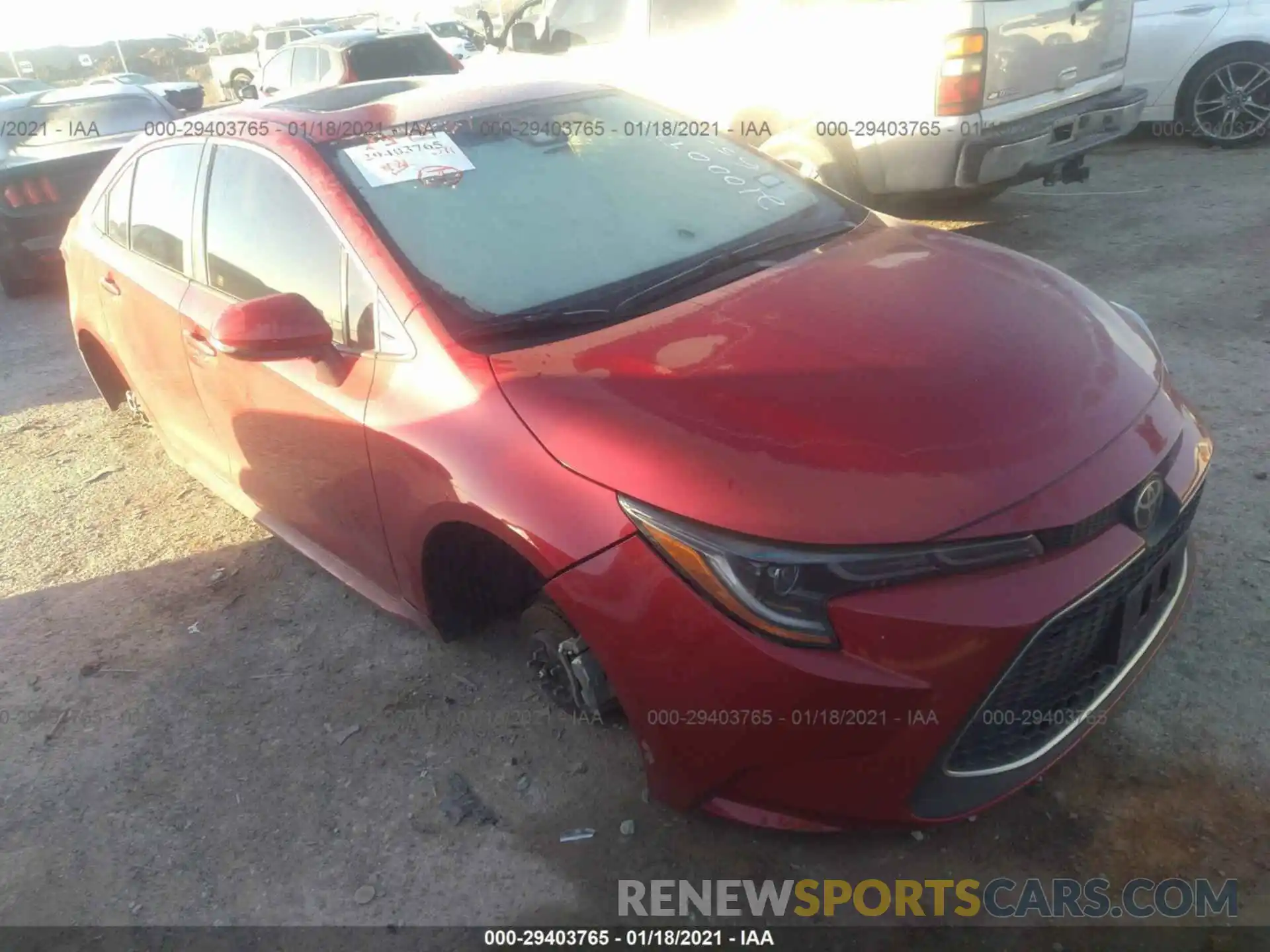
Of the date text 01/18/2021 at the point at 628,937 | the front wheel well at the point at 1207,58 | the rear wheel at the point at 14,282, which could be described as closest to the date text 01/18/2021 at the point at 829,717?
the date text 01/18/2021 at the point at 628,937

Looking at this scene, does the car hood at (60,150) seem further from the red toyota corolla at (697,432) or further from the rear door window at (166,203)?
the red toyota corolla at (697,432)

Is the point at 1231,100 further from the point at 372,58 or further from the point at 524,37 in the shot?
the point at 372,58

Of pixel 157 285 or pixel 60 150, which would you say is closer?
pixel 157 285

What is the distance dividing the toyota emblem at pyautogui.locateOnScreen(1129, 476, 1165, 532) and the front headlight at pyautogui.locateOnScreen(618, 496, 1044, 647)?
0.96 feet

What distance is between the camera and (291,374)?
269cm

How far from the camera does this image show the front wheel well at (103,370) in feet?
13.7

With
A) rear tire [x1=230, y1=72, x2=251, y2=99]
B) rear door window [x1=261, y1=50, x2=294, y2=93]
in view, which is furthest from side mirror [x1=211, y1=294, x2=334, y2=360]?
rear tire [x1=230, y1=72, x2=251, y2=99]

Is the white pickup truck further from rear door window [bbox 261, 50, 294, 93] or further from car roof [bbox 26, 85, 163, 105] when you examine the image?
car roof [bbox 26, 85, 163, 105]

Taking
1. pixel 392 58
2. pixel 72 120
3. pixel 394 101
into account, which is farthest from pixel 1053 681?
pixel 392 58

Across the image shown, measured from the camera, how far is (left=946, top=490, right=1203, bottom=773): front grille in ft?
6.04

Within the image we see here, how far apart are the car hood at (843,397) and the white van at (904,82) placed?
2.93 meters

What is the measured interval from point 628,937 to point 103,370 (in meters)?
3.68

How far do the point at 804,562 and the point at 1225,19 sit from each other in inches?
302

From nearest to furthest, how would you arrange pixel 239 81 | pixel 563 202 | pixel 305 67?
pixel 563 202
pixel 305 67
pixel 239 81
